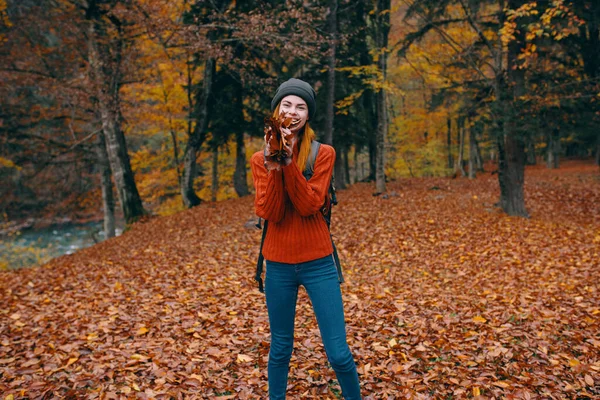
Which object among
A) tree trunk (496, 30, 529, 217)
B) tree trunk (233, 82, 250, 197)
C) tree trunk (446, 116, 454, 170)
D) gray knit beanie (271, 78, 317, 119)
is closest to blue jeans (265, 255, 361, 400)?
gray knit beanie (271, 78, 317, 119)

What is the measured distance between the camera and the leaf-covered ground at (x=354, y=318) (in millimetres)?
3566

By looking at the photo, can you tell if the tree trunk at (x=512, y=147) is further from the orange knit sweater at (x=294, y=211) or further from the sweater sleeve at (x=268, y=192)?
the sweater sleeve at (x=268, y=192)

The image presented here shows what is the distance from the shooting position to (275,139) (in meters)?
1.92

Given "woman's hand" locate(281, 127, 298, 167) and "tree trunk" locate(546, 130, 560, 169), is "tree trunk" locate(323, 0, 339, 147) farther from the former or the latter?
"tree trunk" locate(546, 130, 560, 169)

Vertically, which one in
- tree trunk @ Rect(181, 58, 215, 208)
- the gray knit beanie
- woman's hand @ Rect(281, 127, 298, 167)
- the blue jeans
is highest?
tree trunk @ Rect(181, 58, 215, 208)

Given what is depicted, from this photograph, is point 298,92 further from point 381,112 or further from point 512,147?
point 381,112

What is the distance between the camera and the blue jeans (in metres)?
2.38

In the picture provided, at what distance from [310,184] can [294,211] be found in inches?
8.9

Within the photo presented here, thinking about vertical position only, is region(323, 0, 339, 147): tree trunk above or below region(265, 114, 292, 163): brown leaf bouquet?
above

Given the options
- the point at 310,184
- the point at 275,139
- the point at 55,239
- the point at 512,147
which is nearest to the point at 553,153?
the point at 512,147

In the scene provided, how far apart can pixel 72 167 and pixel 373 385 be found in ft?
46.3

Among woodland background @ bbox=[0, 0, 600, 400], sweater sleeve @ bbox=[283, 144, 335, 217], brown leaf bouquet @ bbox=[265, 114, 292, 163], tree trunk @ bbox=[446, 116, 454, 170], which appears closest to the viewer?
brown leaf bouquet @ bbox=[265, 114, 292, 163]

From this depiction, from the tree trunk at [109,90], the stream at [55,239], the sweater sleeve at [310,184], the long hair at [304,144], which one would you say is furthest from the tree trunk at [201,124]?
the sweater sleeve at [310,184]

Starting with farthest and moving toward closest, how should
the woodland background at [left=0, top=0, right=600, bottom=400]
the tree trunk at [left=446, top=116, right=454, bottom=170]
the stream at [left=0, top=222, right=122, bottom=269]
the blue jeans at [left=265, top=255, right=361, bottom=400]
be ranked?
the tree trunk at [left=446, top=116, right=454, bottom=170] < the stream at [left=0, top=222, right=122, bottom=269] < the woodland background at [left=0, top=0, right=600, bottom=400] < the blue jeans at [left=265, top=255, right=361, bottom=400]
